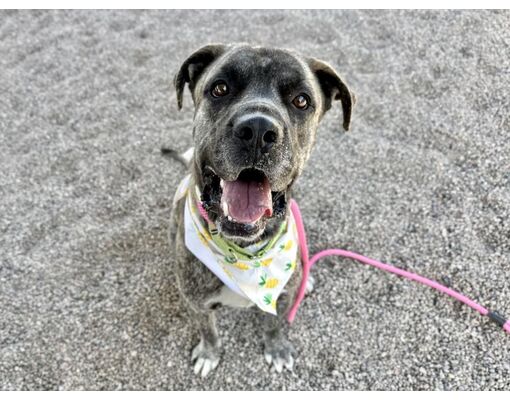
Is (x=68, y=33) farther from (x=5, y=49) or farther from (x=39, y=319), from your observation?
(x=39, y=319)

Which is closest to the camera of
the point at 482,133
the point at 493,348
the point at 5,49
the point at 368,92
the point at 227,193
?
the point at 227,193

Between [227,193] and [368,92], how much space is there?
3209 mm

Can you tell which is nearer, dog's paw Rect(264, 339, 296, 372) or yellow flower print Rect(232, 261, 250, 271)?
yellow flower print Rect(232, 261, 250, 271)

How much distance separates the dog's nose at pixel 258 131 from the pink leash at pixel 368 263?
3.59ft

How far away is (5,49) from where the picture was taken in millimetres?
5887

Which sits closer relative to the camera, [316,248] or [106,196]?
[316,248]

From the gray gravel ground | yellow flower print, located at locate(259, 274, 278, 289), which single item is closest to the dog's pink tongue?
yellow flower print, located at locate(259, 274, 278, 289)

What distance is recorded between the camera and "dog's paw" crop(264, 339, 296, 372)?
335cm

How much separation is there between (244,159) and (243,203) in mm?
282

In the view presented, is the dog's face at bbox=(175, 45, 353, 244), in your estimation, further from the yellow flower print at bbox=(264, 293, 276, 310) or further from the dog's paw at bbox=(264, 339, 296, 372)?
the dog's paw at bbox=(264, 339, 296, 372)

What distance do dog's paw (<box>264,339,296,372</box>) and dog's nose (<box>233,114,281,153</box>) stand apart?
169cm

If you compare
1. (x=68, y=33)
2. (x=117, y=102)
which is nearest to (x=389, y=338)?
(x=117, y=102)

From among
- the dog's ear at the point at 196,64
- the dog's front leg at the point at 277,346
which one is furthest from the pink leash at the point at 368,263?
the dog's ear at the point at 196,64

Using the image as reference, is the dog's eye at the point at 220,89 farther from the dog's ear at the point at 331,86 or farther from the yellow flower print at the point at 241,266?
the yellow flower print at the point at 241,266
